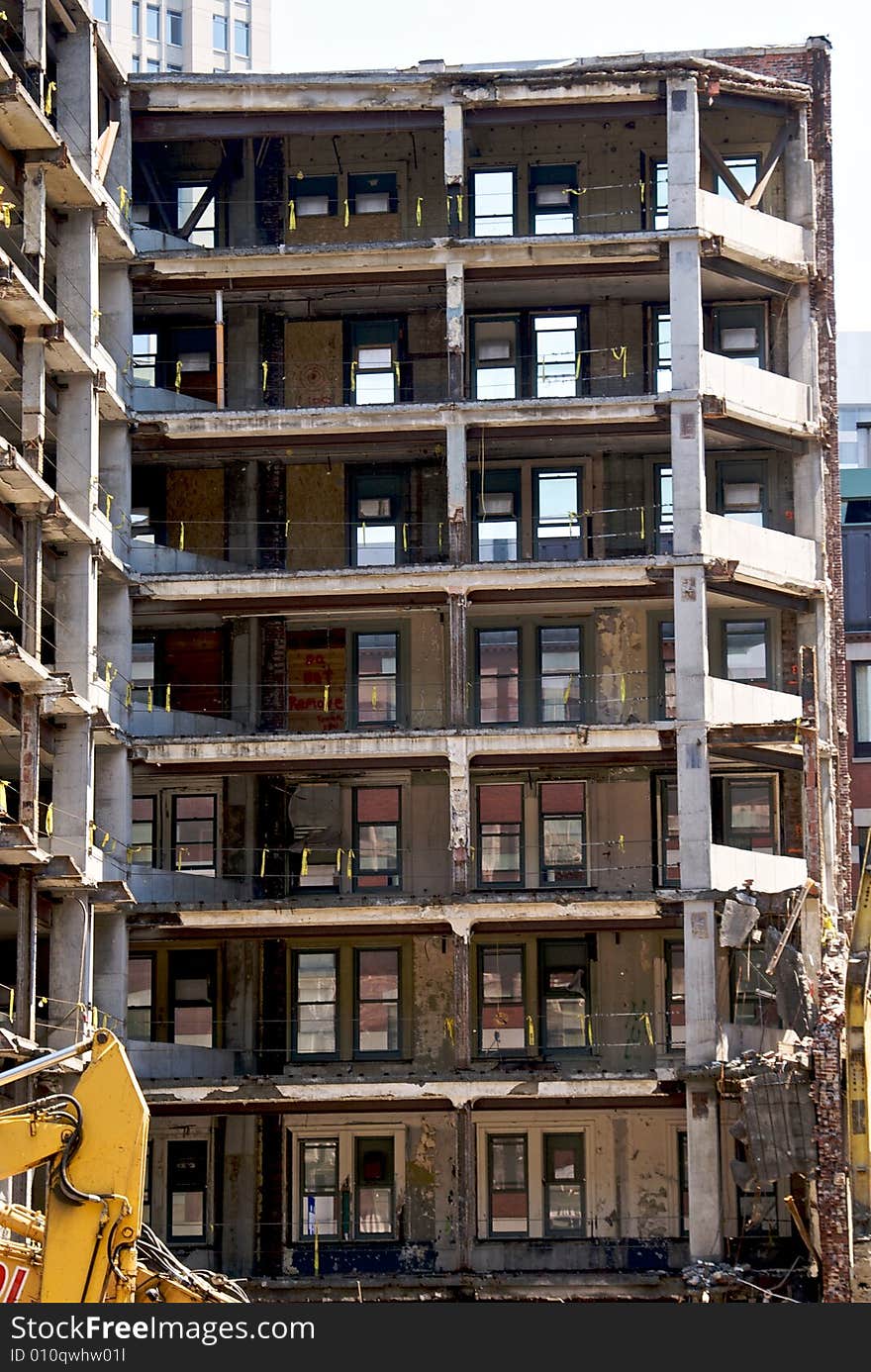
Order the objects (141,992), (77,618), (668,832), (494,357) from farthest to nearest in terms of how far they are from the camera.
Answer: (494,357) → (668,832) → (141,992) → (77,618)

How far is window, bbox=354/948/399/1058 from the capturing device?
1911 inches

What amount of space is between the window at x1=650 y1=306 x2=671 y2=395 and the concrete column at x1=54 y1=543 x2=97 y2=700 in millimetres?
13090

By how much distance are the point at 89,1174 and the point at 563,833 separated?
22852 mm

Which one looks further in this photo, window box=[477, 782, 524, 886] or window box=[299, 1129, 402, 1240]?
window box=[477, 782, 524, 886]

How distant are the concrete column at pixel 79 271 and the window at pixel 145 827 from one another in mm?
9950

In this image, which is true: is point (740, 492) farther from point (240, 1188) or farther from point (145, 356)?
point (240, 1188)

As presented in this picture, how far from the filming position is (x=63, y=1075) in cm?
4203

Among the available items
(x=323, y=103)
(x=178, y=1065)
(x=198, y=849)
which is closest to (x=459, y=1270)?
(x=178, y=1065)

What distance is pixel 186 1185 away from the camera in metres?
48.0

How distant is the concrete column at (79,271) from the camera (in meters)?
45.6

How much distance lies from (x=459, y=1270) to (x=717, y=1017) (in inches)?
269

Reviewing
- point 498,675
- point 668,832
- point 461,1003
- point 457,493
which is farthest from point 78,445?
point 668,832

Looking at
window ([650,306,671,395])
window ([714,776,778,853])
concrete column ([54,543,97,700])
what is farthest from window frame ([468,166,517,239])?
window ([714,776,778,853])

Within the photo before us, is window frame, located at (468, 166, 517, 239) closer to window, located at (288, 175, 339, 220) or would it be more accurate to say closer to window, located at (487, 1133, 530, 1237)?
window, located at (288, 175, 339, 220)
